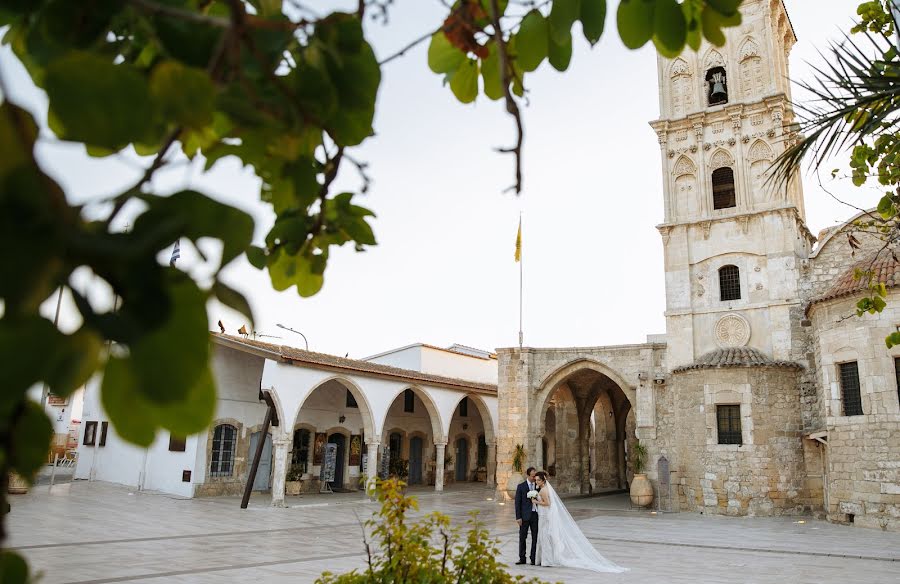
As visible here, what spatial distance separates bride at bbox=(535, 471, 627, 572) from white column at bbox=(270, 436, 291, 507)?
874 cm

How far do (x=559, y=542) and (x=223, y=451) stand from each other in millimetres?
12848

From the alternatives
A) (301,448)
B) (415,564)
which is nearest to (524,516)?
(415,564)

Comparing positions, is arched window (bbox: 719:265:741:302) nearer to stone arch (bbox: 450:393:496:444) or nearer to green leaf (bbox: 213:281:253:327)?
stone arch (bbox: 450:393:496:444)

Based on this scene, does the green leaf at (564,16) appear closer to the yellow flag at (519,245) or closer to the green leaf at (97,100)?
the green leaf at (97,100)

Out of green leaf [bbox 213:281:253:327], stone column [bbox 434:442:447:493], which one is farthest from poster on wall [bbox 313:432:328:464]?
green leaf [bbox 213:281:253:327]

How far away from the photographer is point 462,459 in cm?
2916

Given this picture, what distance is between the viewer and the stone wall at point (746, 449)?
1650cm

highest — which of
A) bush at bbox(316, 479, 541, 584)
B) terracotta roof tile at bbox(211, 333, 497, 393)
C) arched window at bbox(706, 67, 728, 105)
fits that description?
arched window at bbox(706, 67, 728, 105)

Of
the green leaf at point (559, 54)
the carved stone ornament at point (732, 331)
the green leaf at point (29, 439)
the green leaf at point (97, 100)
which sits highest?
the carved stone ornament at point (732, 331)

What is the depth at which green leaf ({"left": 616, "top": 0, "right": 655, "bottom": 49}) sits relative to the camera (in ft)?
3.58

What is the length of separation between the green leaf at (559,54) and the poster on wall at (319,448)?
2195 cm

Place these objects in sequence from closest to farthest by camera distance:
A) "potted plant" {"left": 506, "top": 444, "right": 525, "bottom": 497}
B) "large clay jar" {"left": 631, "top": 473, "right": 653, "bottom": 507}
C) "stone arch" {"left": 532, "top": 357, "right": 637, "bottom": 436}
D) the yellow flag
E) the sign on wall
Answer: "large clay jar" {"left": 631, "top": 473, "right": 653, "bottom": 507} → "potted plant" {"left": 506, "top": 444, "right": 525, "bottom": 497} → "stone arch" {"left": 532, "top": 357, "right": 637, "bottom": 436} → the sign on wall → the yellow flag

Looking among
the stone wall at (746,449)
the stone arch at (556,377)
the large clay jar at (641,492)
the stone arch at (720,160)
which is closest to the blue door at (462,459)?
the stone arch at (556,377)

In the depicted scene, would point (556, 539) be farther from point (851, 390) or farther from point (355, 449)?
point (355, 449)
